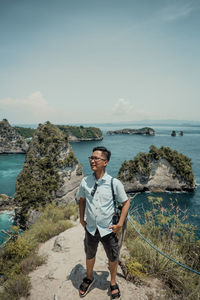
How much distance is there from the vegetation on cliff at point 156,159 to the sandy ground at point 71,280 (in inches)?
1484

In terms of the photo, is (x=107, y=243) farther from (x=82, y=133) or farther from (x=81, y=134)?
(x=82, y=133)

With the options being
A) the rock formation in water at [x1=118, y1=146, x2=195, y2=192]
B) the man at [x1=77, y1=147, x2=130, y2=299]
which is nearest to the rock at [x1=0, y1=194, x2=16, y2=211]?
the rock formation in water at [x1=118, y1=146, x2=195, y2=192]

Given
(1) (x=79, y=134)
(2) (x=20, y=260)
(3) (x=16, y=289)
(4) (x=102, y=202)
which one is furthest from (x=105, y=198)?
(1) (x=79, y=134)

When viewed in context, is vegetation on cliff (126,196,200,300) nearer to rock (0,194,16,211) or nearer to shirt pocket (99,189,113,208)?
shirt pocket (99,189,113,208)

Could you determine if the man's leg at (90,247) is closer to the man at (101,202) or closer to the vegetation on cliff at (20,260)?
the man at (101,202)

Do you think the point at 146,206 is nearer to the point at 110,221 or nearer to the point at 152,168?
the point at 152,168

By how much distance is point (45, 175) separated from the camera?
115 feet

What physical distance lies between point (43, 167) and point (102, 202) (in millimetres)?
34754

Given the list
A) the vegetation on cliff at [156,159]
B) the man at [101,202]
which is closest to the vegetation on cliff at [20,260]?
the man at [101,202]

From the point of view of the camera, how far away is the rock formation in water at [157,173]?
1670 inches

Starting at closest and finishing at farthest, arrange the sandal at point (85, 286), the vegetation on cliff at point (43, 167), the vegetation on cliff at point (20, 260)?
1. the sandal at point (85, 286)
2. the vegetation on cliff at point (20, 260)
3. the vegetation on cliff at point (43, 167)

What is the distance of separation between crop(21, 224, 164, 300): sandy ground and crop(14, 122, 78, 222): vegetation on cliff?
92.0ft

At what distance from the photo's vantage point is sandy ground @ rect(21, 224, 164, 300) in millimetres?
3787

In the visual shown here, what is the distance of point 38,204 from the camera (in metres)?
31.8
